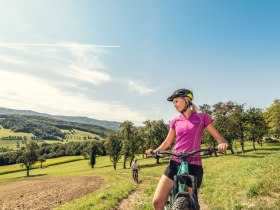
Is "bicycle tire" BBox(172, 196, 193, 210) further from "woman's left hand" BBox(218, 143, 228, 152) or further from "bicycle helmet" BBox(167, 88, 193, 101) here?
"bicycle helmet" BBox(167, 88, 193, 101)

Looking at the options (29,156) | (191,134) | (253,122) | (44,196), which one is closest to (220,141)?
(191,134)

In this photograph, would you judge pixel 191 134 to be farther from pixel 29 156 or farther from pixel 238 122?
pixel 29 156

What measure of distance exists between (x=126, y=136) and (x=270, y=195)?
250 feet

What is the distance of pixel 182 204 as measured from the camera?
5.73 meters

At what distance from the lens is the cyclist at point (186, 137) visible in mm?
6379

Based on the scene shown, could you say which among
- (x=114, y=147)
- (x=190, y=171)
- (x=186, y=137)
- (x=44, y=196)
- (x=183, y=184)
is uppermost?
(x=114, y=147)

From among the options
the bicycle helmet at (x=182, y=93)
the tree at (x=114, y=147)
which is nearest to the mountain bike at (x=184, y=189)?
the bicycle helmet at (x=182, y=93)

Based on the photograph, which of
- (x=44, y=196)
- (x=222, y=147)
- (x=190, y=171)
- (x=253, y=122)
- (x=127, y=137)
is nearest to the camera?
(x=222, y=147)

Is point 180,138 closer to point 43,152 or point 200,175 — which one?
point 200,175

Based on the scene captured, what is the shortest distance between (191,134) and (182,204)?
1.61 meters

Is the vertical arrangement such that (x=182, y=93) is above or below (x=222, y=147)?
above

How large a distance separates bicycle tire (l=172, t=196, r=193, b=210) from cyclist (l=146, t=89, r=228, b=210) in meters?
0.43

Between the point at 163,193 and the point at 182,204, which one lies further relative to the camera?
the point at 163,193

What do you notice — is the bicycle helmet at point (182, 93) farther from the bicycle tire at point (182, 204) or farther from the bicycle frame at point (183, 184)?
the bicycle tire at point (182, 204)
